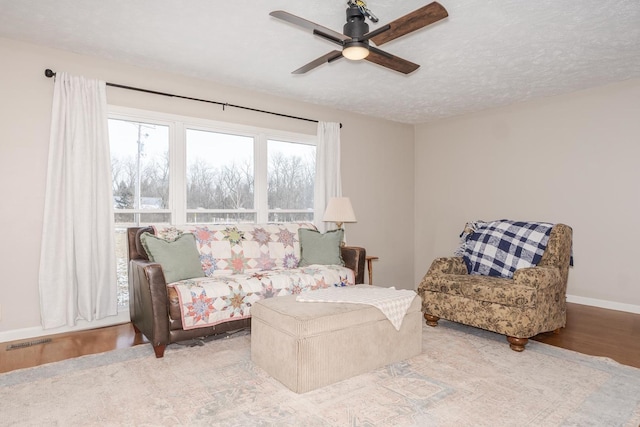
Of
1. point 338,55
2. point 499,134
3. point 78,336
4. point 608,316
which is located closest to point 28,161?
point 78,336

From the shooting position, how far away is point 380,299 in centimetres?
262

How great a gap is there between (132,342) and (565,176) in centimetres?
500

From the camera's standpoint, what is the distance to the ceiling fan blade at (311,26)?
2070 mm

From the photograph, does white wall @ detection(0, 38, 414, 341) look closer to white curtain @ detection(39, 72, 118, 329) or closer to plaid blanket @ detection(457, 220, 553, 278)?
white curtain @ detection(39, 72, 118, 329)

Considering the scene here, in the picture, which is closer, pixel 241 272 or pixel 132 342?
pixel 132 342

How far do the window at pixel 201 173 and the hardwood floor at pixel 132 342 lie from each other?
1.94 ft

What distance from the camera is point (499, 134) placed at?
17.1 feet

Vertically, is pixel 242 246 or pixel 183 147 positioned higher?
pixel 183 147

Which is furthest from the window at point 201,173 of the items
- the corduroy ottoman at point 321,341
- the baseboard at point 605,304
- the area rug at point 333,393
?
the baseboard at point 605,304

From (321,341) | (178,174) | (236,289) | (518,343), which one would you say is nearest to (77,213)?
(178,174)

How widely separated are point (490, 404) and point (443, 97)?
12.1 ft

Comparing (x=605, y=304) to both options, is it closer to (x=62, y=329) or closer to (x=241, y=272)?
(x=241, y=272)

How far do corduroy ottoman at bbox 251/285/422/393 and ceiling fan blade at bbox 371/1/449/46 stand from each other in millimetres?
1715

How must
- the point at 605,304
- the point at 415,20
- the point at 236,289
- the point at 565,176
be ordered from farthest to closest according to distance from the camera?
the point at 565,176 → the point at 605,304 → the point at 236,289 → the point at 415,20
